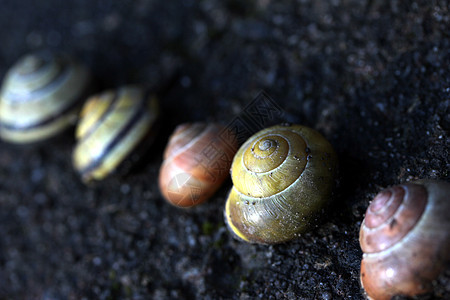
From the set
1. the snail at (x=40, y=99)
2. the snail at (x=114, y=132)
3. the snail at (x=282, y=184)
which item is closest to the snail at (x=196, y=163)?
the snail at (x=282, y=184)

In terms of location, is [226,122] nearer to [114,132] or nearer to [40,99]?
[114,132]

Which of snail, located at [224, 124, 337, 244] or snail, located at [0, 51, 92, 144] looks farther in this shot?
snail, located at [0, 51, 92, 144]

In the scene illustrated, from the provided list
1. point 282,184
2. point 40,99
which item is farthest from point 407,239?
point 40,99

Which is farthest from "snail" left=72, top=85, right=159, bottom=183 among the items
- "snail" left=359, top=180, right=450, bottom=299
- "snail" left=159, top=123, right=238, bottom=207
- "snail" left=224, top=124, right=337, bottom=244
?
"snail" left=359, top=180, right=450, bottom=299

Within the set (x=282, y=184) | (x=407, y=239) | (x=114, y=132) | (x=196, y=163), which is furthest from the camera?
(x=114, y=132)

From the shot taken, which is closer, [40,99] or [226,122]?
[226,122]

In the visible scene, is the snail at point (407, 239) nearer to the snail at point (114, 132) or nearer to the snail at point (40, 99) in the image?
the snail at point (114, 132)

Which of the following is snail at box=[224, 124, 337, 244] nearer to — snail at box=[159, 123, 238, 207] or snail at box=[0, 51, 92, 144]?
snail at box=[159, 123, 238, 207]
